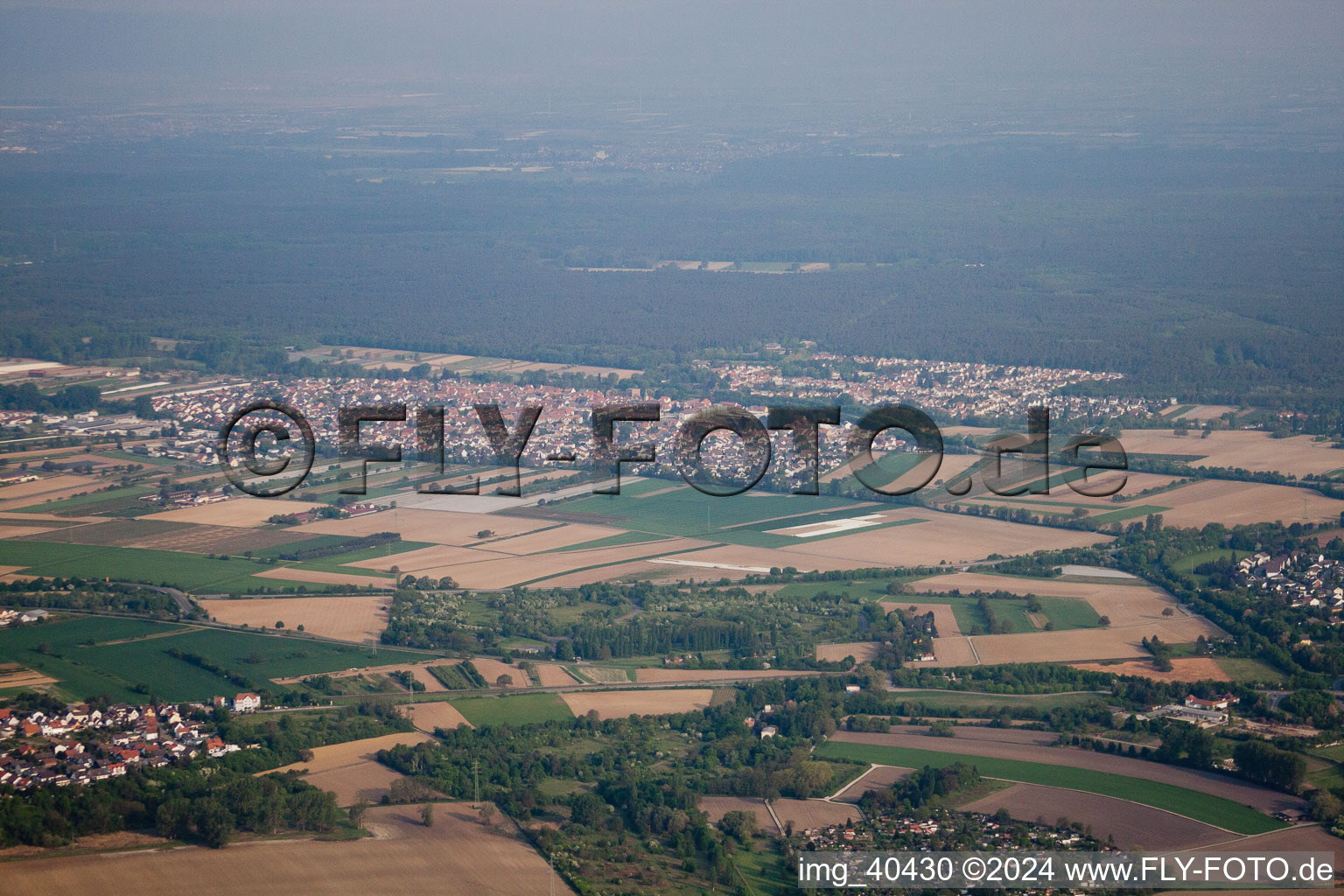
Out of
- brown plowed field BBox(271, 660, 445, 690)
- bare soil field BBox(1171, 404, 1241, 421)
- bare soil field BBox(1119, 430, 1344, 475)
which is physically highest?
bare soil field BBox(1171, 404, 1241, 421)

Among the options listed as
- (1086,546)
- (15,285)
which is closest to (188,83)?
(15,285)

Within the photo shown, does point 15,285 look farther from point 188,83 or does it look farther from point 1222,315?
point 188,83

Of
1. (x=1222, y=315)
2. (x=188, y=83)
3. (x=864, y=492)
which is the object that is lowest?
(x=864, y=492)

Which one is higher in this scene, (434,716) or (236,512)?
(236,512)

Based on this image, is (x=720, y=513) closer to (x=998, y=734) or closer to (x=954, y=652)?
(x=954, y=652)

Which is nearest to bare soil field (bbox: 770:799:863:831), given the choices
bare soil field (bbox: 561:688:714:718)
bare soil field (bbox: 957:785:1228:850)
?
bare soil field (bbox: 957:785:1228:850)

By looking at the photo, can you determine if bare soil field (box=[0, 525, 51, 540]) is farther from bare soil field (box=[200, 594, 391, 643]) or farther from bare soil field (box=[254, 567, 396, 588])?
bare soil field (box=[200, 594, 391, 643])

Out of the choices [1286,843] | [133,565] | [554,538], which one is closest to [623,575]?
[554,538]
